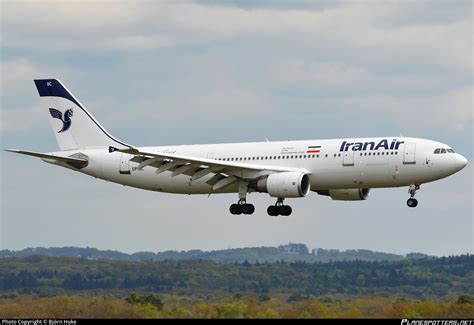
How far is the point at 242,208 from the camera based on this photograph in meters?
86.7

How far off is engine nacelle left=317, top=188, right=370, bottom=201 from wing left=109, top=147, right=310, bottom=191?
6577mm

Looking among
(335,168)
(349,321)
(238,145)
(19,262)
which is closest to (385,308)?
(349,321)

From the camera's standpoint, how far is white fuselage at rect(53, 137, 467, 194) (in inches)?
3199

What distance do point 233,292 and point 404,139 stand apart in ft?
44.0

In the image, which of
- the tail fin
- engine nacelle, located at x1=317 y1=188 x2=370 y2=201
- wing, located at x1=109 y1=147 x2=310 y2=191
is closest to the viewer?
wing, located at x1=109 y1=147 x2=310 y2=191

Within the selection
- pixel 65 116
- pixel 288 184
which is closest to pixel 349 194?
pixel 288 184

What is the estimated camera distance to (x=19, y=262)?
9725 centimetres

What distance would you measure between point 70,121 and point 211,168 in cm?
1355

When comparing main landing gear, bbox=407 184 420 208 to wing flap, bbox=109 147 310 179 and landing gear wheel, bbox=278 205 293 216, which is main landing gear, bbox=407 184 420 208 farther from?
landing gear wheel, bbox=278 205 293 216

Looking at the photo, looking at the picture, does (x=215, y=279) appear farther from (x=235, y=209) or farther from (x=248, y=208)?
(x=248, y=208)

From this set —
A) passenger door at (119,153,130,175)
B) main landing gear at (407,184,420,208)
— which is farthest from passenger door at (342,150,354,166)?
passenger door at (119,153,130,175)

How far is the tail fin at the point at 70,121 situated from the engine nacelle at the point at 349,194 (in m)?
13.9

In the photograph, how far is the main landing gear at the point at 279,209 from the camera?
3420 inches

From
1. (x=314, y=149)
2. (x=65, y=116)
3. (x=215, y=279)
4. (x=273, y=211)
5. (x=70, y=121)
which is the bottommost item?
(x=215, y=279)
